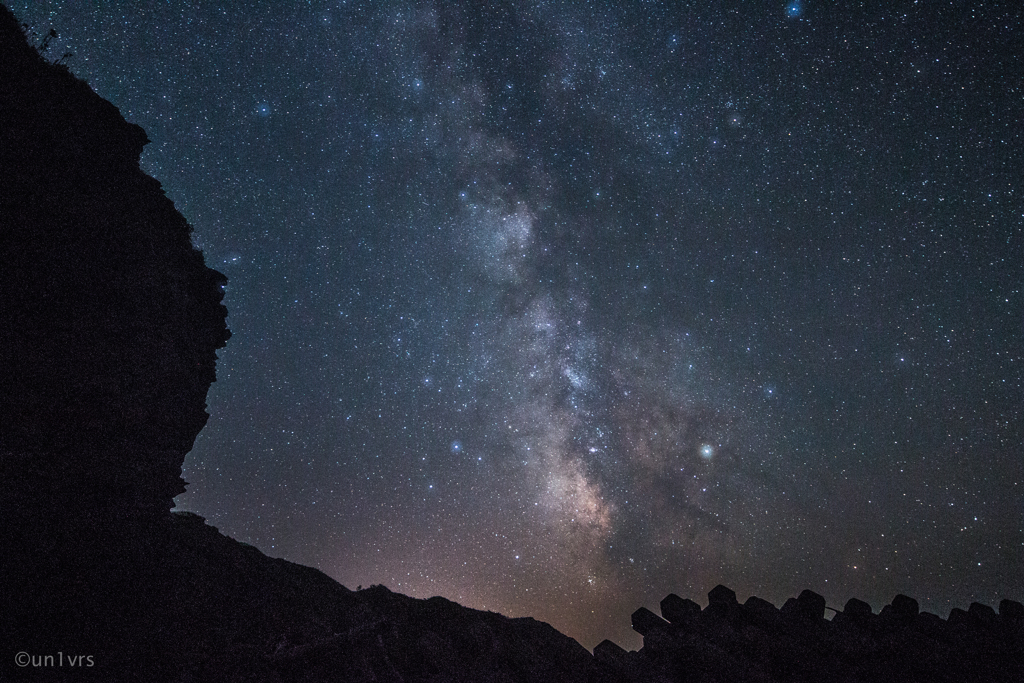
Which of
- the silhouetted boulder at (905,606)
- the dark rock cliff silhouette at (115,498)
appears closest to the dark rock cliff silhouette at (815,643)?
the silhouetted boulder at (905,606)

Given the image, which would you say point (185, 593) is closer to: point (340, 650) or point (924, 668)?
point (340, 650)

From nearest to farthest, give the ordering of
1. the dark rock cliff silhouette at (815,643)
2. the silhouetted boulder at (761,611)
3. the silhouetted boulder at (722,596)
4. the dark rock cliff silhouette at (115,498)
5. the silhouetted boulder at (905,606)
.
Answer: the dark rock cliff silhouette at (115,498)
the dark rock cliff silhouette at (815,643)
the silhouetted boulder at (761,611)
the silhouetted boulder at (722,596)
the silhouetted boulder at (905,606)

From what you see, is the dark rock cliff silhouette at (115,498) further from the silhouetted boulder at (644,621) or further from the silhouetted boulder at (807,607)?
the silhouetted boulder at (807,607)

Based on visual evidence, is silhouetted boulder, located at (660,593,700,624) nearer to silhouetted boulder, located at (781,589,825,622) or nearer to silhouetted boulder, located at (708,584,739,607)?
silhouetted boulder, located at (708,584,739,607)

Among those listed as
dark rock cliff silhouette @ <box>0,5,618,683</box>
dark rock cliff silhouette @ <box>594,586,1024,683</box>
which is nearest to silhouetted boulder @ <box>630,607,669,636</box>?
dark rock cliff silhouette @ <box>594,586,1024,683</box>

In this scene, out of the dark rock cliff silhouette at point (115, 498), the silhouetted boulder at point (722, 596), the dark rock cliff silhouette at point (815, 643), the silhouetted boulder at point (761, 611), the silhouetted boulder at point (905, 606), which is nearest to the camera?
the dark rock cliff silhouette at point (115, 498)

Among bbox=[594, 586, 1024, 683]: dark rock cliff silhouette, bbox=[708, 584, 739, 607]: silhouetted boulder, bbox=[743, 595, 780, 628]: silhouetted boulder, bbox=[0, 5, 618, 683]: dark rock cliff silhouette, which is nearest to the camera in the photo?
bbox=[0, 5, 618, 683]: dark rock cliff silhouette

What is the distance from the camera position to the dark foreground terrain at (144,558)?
3.46 meters

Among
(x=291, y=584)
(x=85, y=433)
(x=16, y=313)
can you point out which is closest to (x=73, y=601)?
(x=85, y=433)

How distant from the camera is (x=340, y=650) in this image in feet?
12.5

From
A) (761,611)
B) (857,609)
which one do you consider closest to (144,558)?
(761,611)

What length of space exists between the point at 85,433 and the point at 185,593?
1418 mm

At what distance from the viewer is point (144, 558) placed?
3998mm

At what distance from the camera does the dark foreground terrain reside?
3.46 metres
